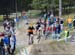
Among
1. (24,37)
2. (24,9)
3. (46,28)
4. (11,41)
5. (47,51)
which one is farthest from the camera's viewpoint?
(24,9)

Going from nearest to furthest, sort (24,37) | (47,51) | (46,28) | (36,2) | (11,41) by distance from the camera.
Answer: (11,41) < (47,51) < (46,28) < (24,37) < (36,2)

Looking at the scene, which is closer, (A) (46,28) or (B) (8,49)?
(B) (8,49)

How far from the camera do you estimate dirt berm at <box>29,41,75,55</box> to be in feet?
75.9

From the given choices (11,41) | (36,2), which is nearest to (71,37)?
(11,41)

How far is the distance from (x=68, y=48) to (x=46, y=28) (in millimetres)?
5491

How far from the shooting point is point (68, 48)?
2483 centimetres

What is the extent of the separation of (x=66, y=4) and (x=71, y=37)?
35133mm

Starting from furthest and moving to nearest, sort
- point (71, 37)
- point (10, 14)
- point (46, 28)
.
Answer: point (10, 14), point (46, 28), point (71, 37)

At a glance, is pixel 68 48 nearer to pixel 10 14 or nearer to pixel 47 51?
pixel 47 51

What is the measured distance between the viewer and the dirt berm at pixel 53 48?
911 inches

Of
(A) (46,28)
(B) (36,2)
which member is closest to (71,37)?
(A) (46,28)

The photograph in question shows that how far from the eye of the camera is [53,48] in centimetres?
2425

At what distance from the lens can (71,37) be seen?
27828 millimetres

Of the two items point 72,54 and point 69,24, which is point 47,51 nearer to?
point 72,54
